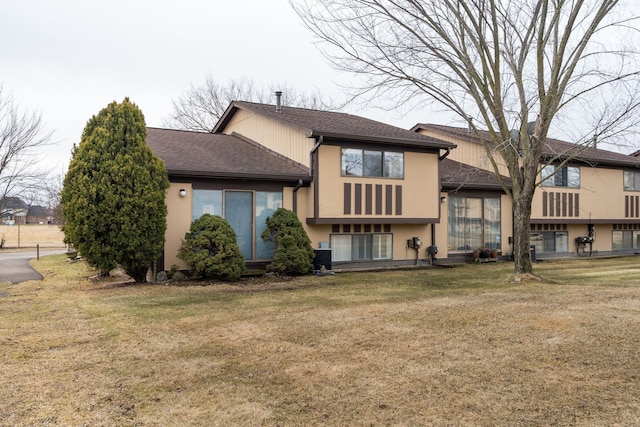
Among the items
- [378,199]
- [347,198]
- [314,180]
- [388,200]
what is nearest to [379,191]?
[378,199]

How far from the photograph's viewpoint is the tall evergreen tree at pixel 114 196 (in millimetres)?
10695

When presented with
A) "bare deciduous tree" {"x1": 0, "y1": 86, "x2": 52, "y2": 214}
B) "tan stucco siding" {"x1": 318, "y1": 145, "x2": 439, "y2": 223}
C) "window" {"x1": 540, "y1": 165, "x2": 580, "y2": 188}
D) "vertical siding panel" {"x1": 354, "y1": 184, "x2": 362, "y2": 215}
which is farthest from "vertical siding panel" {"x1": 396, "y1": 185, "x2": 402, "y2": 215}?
"bare deciduous tree" {"x1": 0, "y1": 86, "x2": 52, "y2": 214}

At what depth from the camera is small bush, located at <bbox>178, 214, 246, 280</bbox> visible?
11.7 m

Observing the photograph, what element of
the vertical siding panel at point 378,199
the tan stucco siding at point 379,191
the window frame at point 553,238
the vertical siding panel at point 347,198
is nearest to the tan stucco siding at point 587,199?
the window frame at point 553,238

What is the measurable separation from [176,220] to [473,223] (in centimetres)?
1050

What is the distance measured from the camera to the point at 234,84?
35.4 m

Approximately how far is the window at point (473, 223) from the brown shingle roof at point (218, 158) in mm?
6264

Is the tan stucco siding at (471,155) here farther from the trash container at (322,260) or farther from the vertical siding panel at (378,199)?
the trash container at (322,260)

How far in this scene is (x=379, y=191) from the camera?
48.0 feet

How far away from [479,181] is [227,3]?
34.3 ft

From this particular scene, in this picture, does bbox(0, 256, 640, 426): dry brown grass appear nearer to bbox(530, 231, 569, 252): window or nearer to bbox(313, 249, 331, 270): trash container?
bbox(313, 249, 331, 270): trash container

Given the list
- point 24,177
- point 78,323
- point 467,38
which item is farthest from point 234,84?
point 78,323

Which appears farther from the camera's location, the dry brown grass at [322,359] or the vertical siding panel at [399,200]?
the vertical siding panel at [399,200]

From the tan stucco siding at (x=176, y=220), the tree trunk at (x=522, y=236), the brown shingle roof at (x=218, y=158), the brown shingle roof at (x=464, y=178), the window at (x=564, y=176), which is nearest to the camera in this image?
the tree trunk at (x=522, y=236)
